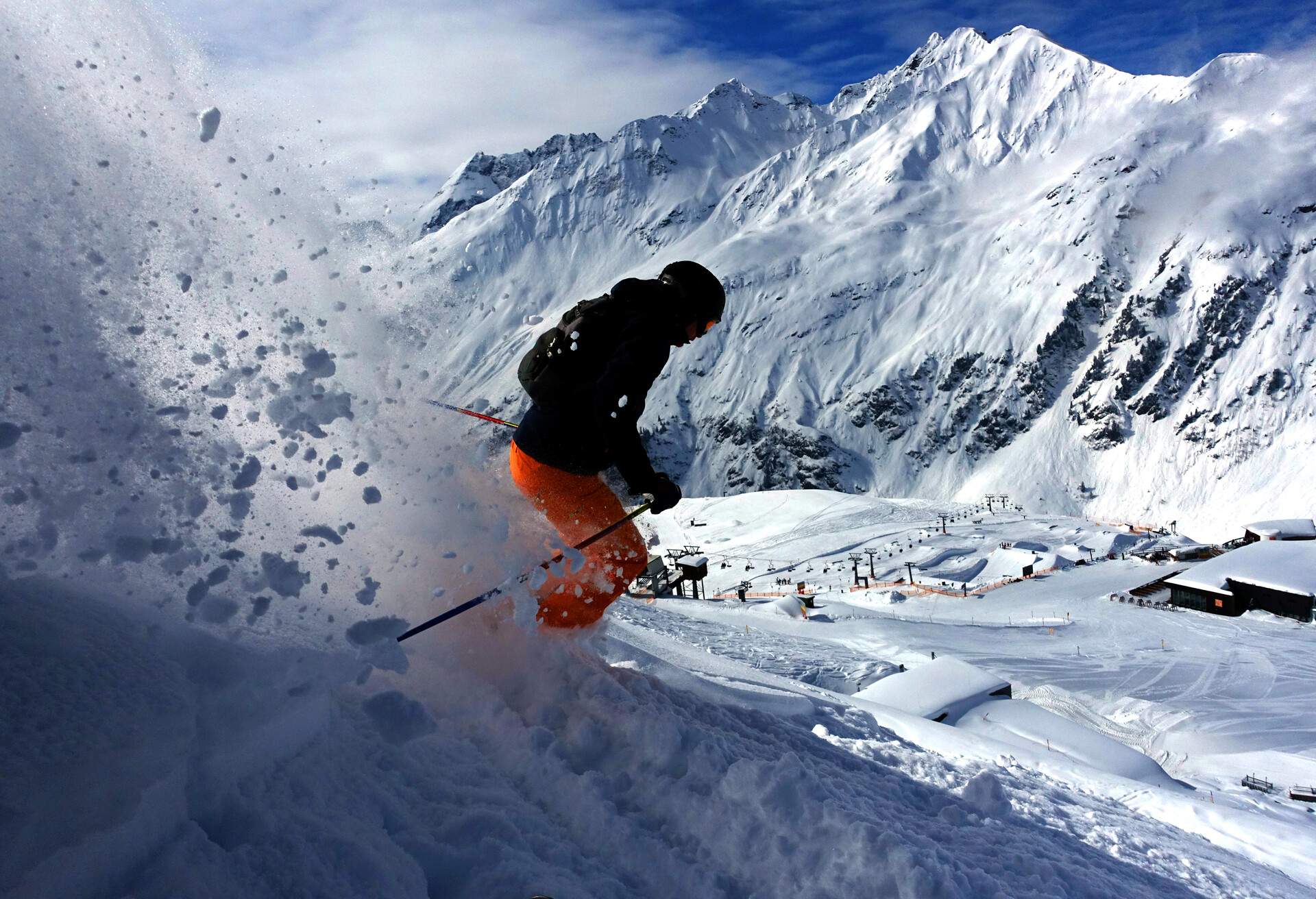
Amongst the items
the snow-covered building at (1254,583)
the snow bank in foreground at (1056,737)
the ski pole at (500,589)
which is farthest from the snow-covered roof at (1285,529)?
the ski pole at (500,589)

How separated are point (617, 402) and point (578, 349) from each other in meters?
0.41

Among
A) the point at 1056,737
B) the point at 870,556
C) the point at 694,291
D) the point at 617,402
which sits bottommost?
the point at 870,556

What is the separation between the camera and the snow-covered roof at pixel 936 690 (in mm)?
11016

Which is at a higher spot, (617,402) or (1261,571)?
(617,402)

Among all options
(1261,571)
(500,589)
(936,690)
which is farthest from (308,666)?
(1261,571)

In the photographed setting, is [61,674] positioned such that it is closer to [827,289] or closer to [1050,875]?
[1050,875]

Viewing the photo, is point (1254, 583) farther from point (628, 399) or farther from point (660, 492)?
point (628, 399)

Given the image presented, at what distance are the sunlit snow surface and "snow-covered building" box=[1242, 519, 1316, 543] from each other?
203ft

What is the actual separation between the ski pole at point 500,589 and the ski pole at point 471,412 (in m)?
1.22

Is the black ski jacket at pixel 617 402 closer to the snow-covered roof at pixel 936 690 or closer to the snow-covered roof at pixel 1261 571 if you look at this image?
the snow-covered roof at pixel 936 690

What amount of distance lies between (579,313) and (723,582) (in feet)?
180

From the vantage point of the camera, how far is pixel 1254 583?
38.2 m

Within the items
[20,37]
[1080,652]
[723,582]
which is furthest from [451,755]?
[723,582]

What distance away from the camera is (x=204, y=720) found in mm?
2455
